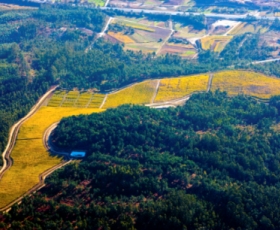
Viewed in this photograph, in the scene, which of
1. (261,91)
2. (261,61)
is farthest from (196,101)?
(261,61)

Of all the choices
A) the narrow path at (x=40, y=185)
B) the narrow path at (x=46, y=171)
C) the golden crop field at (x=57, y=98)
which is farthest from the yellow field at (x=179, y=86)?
the narrow path at (x=40, y=185)

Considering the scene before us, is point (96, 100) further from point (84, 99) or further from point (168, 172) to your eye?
point (168, 172)

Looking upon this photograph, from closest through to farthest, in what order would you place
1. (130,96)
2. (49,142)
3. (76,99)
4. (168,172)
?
(168,172)
(49,142)
(76,99)
(130,96)

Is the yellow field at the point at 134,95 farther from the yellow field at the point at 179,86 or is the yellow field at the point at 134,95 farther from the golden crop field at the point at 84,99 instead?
the golden crop field at the point at 84,99

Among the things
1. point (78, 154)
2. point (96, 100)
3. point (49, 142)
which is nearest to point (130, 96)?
point (96, 100)

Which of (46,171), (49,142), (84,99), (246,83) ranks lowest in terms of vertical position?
(46,171)
